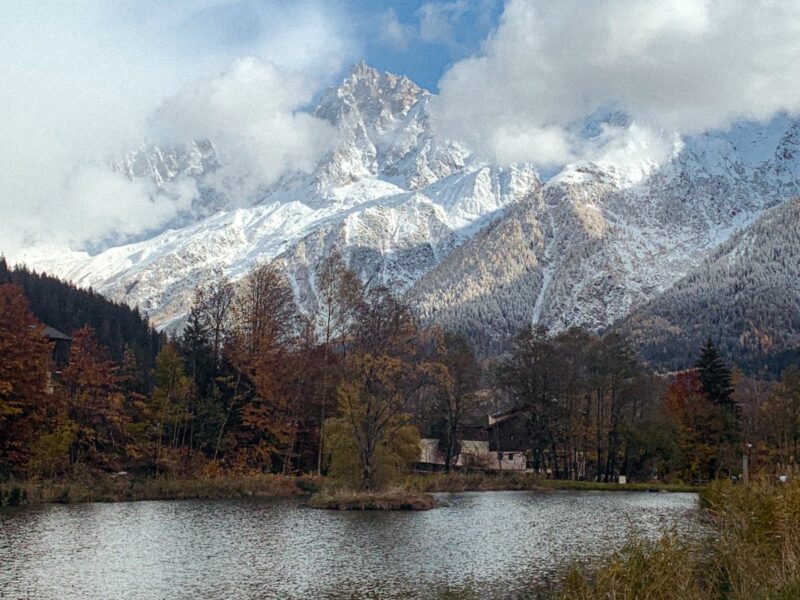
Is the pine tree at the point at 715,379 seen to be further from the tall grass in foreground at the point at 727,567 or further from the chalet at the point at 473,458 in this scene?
the tall grass in foreground at the point at 727,567

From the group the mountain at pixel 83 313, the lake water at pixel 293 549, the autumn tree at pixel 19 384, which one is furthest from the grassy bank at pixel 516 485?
the mountain at pixel 83 313

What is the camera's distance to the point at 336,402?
66.5 m

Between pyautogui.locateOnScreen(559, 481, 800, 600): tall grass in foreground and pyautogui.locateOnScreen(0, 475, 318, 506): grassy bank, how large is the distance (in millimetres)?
36289

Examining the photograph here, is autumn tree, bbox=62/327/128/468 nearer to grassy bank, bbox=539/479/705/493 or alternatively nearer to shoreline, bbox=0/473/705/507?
shoreline, bbox=0/473/705/507

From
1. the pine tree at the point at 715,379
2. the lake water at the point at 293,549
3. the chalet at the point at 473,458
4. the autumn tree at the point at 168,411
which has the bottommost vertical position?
the lake water at the point at 293,549

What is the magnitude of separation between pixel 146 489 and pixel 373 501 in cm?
1576

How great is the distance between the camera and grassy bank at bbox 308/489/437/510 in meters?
47.8

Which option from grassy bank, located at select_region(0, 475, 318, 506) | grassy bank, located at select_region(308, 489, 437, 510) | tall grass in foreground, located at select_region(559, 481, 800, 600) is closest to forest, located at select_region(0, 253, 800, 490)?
grassy bank, located at select_region(0, 475, 318, 506)

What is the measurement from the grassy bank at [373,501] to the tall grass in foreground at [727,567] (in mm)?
28284

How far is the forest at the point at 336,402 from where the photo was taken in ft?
175

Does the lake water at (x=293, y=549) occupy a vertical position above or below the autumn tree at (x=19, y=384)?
below

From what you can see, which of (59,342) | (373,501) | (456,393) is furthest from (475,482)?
(59,342)

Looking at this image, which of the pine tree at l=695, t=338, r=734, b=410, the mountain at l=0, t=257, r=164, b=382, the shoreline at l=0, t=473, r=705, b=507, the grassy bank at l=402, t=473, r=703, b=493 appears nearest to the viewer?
the shoreline at l=0, t=473, r=705, b=507

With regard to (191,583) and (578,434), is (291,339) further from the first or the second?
(191,583)
